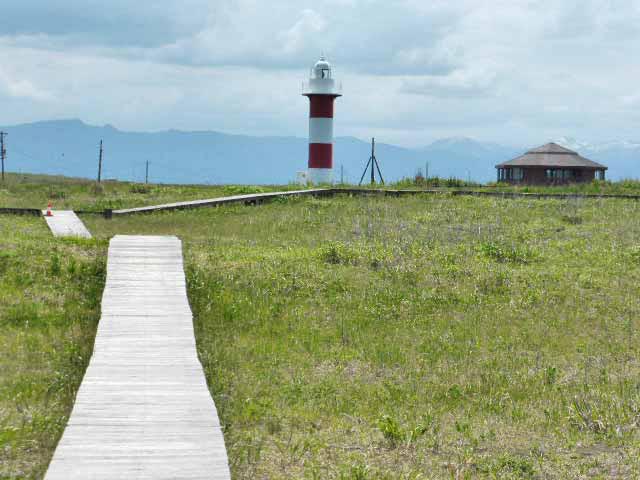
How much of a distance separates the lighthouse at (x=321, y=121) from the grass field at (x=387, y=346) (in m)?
33.6

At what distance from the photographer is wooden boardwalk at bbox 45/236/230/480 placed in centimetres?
742

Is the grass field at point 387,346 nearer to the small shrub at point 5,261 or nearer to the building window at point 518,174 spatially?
the small shrub at point 5,261

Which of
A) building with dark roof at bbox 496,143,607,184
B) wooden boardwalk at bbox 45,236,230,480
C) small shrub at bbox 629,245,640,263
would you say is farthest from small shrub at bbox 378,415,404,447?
building with dark roof at bbox 496,143,607,184

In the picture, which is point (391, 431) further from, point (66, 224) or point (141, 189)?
point (141, 189)

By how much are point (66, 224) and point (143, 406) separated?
53.4ft

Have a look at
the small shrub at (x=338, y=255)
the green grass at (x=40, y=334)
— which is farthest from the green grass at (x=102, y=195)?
the small shrub at (x=338, y=255)

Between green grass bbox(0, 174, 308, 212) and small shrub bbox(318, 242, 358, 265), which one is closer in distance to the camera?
small shrub bbox(318, 242, 358, 265)

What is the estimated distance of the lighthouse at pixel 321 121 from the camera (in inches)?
2308

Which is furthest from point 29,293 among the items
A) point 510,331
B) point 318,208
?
point 318,208

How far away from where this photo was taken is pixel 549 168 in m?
71.9

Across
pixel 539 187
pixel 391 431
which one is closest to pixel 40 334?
pixel 391 431

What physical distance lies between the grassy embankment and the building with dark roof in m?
47.8

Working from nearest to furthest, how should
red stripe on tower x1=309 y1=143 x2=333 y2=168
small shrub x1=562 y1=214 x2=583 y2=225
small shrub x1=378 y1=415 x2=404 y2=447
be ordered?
1. small shrub x1=378 y1=415 x2=404 y2=447
2. small shrub x1=562 y1=214 x2=583 y2=225
3. red stripe on tower x1=309 y1=143 x2=333 y2=168

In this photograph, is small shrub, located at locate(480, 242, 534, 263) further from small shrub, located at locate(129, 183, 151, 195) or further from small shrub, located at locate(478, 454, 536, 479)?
small shrub, located at locate(129, 183, 151, 195)
